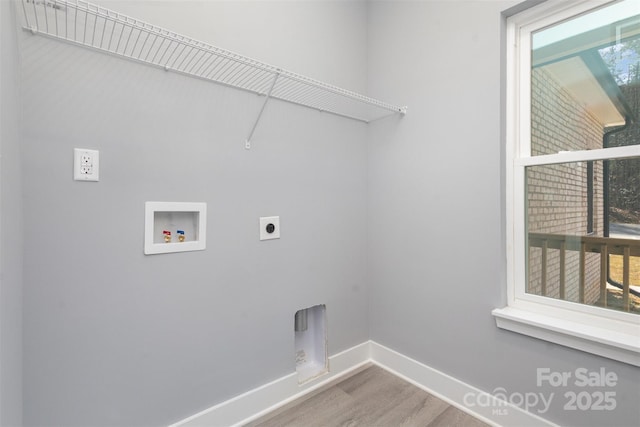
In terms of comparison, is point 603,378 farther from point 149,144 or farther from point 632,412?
point 149,144

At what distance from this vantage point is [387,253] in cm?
202

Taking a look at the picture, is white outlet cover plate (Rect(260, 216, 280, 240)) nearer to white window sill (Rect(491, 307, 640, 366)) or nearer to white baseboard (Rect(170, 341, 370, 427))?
white baseboard (Rect(170, 341, 370, 427))

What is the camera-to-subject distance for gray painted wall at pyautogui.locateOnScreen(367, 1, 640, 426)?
4.77ft

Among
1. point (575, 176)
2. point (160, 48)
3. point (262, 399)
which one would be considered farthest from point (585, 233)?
point (160, 48)

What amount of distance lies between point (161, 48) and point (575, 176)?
1.97m

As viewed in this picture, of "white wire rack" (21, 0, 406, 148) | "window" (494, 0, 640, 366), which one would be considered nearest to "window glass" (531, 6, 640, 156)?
"window" (494, 0, 640, 366)

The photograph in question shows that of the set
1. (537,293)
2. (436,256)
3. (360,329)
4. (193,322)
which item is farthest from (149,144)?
(537,293)

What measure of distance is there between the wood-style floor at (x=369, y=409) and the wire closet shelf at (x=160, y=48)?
1738mm

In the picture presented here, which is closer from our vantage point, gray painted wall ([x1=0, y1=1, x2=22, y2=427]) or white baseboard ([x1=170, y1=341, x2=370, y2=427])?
gray painted wall ([x1=0, y1=1, x2=22, y2=427])

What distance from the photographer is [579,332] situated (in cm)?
123

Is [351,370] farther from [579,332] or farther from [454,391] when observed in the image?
[579,332]

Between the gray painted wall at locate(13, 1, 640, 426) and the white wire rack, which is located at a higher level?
the white wire rack

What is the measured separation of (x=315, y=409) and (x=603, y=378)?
4.45ft

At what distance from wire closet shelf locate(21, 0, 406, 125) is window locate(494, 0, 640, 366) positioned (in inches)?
30.2
